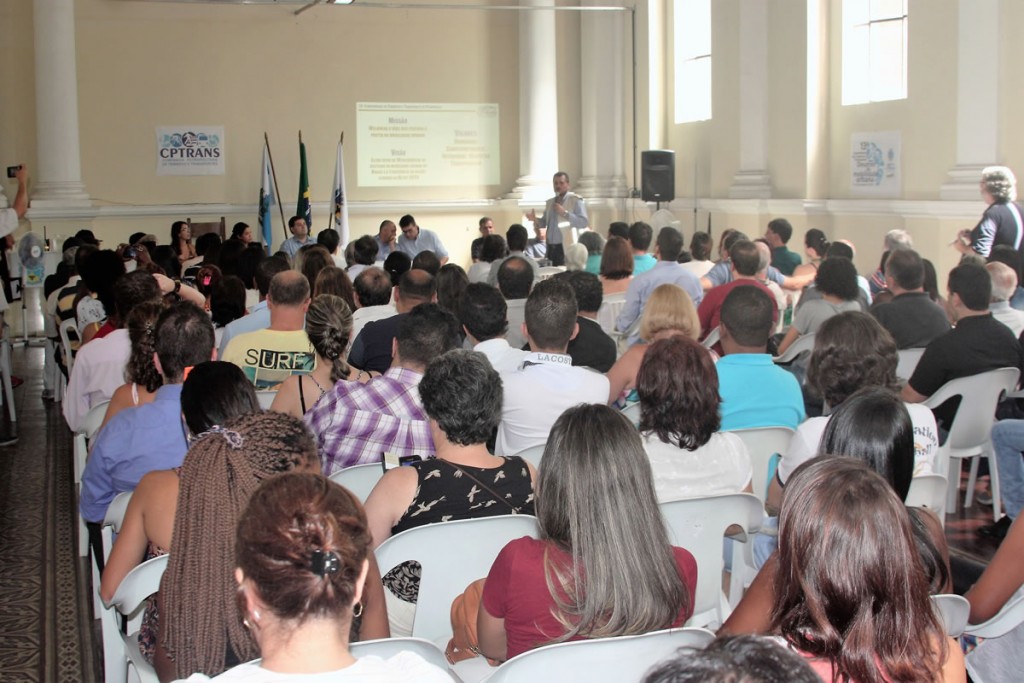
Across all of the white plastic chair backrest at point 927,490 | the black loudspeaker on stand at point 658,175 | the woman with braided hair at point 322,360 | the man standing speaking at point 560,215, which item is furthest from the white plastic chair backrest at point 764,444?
the black loudspeaker on stand at point 658,175

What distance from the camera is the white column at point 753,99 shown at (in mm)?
11492

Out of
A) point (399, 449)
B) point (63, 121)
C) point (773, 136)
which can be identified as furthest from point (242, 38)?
point (399, 449)

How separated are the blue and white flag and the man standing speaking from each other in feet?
11.6

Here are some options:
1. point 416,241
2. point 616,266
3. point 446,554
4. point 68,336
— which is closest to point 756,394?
point 446,554

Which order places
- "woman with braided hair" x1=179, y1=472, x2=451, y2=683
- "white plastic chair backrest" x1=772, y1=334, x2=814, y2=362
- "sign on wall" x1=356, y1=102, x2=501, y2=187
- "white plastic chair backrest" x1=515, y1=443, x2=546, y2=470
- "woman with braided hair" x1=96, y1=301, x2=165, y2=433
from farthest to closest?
"sign on wall" x1=356, y1=102, x2=501, y2=187 → "white plastic chair backrest" x1=772, y1=334, x2=814, y2=362 → "woman with braided hair" x1=96, y1=301, x2=165, y2=433 → "white plastic chair backrest" x1=515, y1=443, x2=546, y2=470 → "woman with braided hair" x1=179, y1=472, x2=451, y2=683

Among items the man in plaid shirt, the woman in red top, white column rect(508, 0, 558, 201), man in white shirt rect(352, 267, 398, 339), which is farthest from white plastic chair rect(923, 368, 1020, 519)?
white column rect(508, 0, 558, 201)

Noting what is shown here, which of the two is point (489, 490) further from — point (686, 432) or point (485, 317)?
point (485, 317)

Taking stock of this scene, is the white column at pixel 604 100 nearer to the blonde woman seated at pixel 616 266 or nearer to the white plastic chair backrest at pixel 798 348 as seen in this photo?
the blonde woman seated at pixel 616 266

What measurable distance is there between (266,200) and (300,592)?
12314mm

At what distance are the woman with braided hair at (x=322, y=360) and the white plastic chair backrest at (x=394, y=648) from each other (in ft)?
6.63

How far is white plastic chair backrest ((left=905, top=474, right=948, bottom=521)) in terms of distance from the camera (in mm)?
3217

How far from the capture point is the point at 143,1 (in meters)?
13.3

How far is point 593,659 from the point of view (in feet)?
6.42

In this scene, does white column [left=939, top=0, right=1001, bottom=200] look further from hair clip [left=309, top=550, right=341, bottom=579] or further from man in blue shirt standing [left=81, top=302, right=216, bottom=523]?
hair clip [left=309, top=550, right=341, bottom=579]
